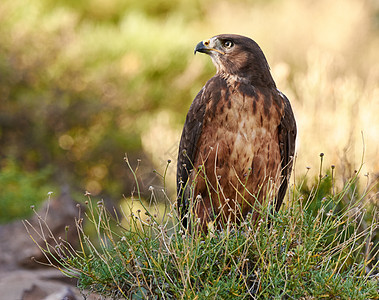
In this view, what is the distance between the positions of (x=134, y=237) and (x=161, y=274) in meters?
0.29

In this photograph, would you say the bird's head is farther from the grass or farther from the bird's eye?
the grass

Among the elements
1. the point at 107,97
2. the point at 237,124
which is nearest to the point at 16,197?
the point at 107,97

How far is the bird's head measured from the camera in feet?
13.7

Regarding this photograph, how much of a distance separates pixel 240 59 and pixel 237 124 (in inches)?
19.0

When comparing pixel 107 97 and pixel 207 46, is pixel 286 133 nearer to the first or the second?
pixel 207 46

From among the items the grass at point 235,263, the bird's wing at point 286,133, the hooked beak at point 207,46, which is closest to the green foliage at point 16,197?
the hooked beak at point 207,46

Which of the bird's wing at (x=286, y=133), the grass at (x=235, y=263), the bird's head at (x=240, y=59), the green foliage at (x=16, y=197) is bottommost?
the green foliage at (x=16, y=197)

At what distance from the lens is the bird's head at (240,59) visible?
4.16 meters

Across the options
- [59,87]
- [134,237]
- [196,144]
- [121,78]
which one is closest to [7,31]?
[59,87]

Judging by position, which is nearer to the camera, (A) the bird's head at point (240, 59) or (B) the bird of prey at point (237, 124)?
(B) the bird of prey at point (237, 124)

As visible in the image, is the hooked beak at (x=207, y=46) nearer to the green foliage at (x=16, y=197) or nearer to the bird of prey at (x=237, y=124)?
the bird of prey at (x=237, y=124)

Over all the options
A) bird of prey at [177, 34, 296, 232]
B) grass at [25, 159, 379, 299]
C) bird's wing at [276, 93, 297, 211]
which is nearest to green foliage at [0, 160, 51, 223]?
bird of prey at [177, 34, 296, 232]

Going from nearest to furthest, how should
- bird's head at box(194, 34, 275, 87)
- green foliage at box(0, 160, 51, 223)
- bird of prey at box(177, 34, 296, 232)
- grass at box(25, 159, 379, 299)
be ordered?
grass at box(25, 159, 379, 299) < bird of prey at box(177, 34, 296, 232) < bird's head at box(194, 34, 275, 87) < green foliage at box(0, 160, 51, 223)

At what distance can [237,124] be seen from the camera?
403cm
